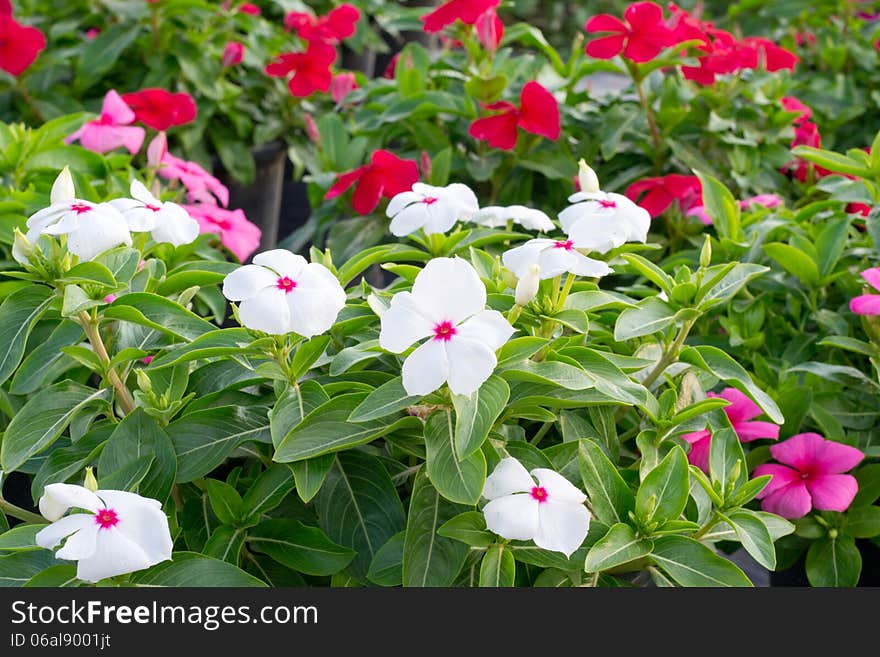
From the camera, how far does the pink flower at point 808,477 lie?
1299 millimetres

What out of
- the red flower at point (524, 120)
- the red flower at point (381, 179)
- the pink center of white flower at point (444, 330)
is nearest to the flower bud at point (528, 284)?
the pink center of white flower at point (444, 330)

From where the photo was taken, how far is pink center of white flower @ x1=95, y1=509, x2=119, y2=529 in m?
0.89

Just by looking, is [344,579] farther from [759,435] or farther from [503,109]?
[503,109]

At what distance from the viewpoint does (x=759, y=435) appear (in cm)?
128

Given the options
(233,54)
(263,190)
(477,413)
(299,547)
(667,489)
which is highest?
(477,413)

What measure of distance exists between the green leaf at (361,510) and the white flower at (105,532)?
24 cm

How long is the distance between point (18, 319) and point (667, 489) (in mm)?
682

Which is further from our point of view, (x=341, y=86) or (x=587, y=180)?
(x=341, y=86)

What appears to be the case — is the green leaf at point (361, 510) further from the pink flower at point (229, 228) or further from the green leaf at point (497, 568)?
the pink flower at point (229, 228)

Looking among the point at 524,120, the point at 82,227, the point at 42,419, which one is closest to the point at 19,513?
the point at 42,419

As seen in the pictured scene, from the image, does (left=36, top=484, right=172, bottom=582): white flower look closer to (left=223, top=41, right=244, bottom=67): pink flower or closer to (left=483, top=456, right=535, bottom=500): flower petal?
(left=483, top=456, right=535, bottom=500): flower petal

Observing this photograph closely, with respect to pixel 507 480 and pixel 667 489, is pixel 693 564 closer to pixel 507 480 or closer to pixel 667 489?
pixel 667 489

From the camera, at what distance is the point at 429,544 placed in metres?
1.04

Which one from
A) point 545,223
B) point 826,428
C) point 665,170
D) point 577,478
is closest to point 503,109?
point 665,170
